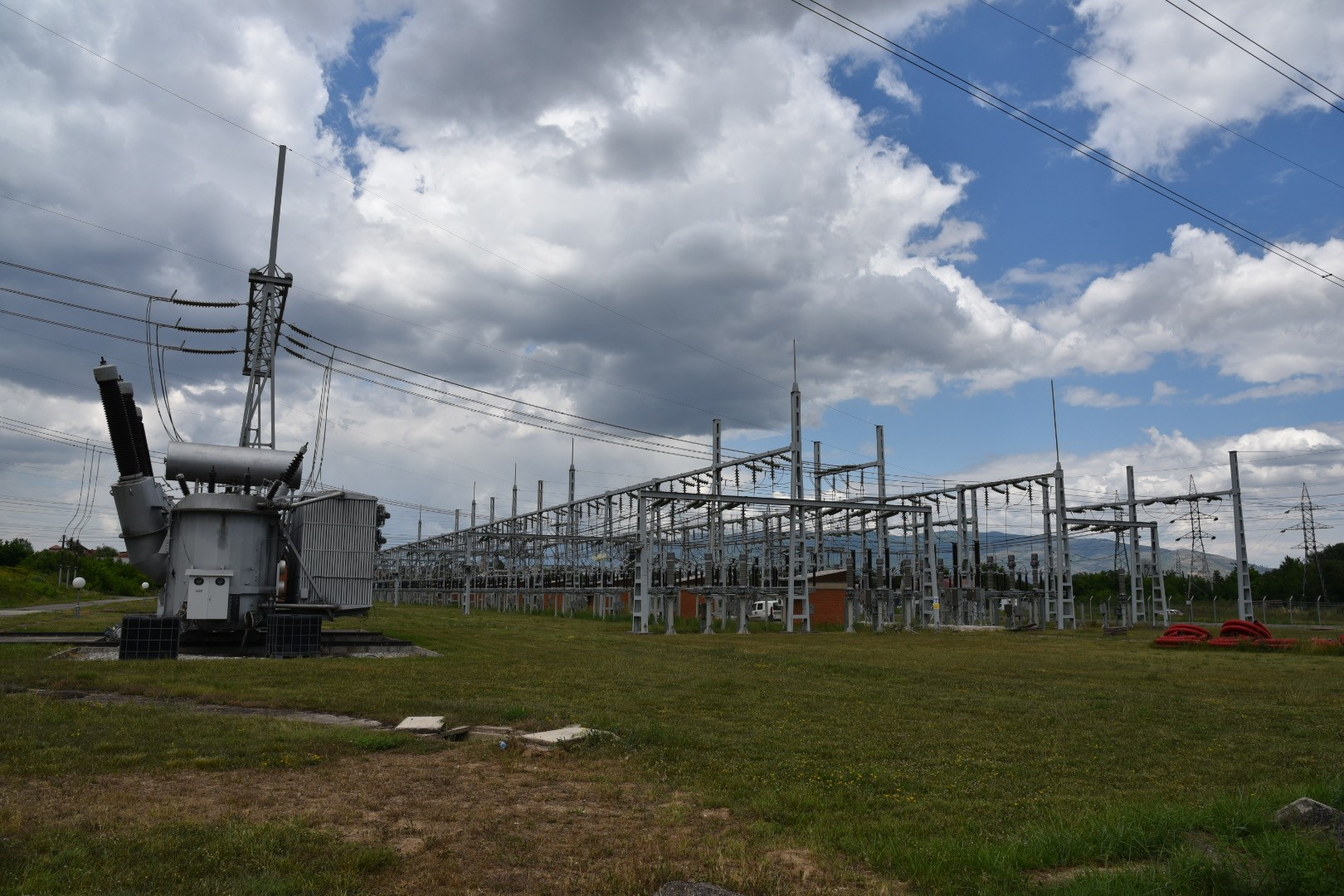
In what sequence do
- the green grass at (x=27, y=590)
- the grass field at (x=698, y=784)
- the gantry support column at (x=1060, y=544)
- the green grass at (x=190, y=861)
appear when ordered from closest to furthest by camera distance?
the green grass at (x=190, y=861) < the grass field at (x=698, y=784) < the gantry support column at (x=1060, y=544) < the green grass at (x=27, y=590)

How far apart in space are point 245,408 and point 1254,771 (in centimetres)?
2589

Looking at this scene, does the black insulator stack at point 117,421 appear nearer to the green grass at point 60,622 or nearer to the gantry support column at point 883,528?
the green grass at point 60,622

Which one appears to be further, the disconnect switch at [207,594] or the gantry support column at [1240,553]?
the gantry support column at [1240,553]

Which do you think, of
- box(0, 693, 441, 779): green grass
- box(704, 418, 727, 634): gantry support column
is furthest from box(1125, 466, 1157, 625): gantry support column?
A: box(0, 693, 441, 779): green grass

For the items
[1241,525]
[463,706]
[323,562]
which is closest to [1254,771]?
[463,706]

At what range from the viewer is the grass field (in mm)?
5727

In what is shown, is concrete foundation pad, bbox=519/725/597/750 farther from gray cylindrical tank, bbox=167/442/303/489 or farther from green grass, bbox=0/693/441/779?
gray cylindrical tank, bbox=167/442/303/489

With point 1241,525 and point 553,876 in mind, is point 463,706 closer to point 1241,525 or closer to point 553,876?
point 553,876

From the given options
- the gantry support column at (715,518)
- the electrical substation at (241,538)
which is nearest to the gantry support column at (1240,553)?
the gantry support column at (715,518)

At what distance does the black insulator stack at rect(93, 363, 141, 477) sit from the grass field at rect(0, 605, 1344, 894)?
6891 millimetres

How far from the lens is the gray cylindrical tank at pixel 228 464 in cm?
2372

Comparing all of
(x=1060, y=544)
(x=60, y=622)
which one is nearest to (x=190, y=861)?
(x=60, y=622)

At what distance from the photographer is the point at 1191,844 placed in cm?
626

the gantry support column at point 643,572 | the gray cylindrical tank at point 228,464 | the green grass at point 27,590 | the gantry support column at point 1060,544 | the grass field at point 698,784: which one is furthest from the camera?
the green grass at point 27,590
